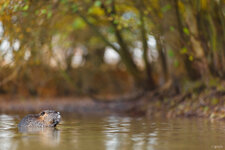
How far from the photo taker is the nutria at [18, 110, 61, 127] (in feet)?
31.9

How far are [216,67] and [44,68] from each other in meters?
14.5

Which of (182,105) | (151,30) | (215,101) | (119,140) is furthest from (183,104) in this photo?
(119,140)

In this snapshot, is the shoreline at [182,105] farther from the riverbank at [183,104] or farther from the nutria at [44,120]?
the nutria at [44,120]

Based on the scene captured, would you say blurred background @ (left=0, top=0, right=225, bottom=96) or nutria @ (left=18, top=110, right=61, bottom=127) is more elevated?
blurred background @ (left=0, top=0, right=225, bottom=96)

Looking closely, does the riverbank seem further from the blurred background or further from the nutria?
the nutria

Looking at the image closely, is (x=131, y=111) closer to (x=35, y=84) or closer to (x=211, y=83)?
(x=211, y=83)

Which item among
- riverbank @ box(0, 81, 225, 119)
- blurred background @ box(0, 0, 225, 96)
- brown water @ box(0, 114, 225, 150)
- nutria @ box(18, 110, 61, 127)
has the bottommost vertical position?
brown water @ box(0, 114, 225, 150)

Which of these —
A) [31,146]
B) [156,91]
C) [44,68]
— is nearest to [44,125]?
[31,146]

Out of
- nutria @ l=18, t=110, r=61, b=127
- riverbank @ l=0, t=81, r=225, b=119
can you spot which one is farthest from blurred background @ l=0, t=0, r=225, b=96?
nutria @ l=18, t=110, r=61, b=127

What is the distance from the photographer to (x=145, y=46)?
17.2m

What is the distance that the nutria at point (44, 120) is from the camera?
9.71 m

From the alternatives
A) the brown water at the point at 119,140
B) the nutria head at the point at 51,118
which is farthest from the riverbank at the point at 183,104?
the nutria head at the point at 51,118

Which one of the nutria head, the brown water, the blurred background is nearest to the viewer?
the brown water

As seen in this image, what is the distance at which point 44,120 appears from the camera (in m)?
9.84
